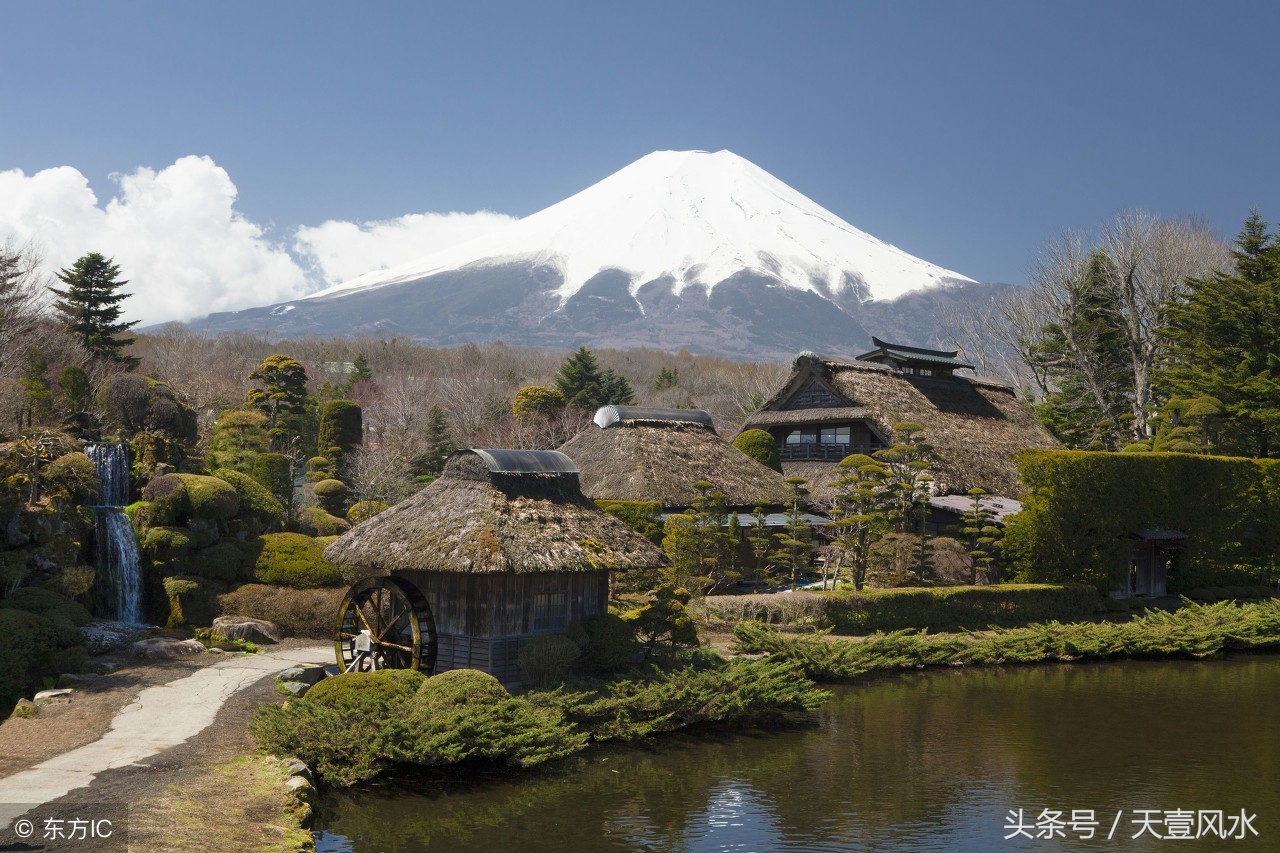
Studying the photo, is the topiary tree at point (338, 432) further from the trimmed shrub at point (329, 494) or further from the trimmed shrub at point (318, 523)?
the trimmed shrub at point (318, 523)

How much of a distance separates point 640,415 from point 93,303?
23262 millimetres

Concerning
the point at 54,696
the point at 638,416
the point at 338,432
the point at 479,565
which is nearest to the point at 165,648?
the point at 54,696

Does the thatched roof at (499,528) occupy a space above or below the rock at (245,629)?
above

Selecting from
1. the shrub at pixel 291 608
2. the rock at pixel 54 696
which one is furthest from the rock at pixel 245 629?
the rock at pixel 54 696

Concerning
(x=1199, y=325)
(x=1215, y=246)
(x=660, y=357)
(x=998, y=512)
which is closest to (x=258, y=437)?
(x=998, y=512)

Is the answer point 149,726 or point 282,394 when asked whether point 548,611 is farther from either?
point 282,394

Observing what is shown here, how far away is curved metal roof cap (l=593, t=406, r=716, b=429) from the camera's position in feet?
115

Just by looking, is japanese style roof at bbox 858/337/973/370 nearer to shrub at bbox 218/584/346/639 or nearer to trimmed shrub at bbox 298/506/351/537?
trimmed shrub at bbox 298/506/351/537

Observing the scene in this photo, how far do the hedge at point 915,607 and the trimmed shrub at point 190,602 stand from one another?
1118 centimetres

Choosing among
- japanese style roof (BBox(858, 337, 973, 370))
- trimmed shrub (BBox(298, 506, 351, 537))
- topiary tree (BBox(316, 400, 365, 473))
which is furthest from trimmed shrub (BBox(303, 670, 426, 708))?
japanese style roof (BBox(858, 337, 973, 370))

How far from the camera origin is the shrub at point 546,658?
56.6 ft

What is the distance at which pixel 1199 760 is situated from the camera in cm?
1576

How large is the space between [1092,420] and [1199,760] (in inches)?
1456

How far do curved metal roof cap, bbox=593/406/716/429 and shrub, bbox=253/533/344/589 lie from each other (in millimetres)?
12660
